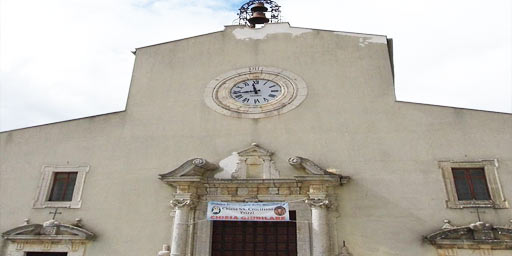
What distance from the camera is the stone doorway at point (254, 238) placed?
367 inches

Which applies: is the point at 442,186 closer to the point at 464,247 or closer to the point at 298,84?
the point at 464,247

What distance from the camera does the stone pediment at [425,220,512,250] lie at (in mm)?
8312

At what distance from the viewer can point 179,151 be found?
34.6 feet

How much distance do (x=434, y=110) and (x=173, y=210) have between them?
6.45 m

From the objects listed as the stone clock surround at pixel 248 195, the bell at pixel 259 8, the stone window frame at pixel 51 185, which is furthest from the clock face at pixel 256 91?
the stone window frame at pixel 51 185

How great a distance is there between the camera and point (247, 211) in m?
9.38

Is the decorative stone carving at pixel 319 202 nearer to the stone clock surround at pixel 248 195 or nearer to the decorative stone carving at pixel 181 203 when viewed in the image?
the stone clock surround at pixel 248 195

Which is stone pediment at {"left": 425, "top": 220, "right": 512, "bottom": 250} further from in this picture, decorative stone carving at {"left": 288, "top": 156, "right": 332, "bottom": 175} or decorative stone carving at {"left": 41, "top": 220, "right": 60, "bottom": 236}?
decorative stone carving at {"left": 41, "top": 220, "right": 60, "bottom": 236}

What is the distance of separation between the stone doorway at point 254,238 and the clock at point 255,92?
273 centimetres

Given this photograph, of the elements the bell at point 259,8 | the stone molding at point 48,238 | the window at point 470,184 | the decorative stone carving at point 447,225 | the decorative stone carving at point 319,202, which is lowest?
the stone molding at point 48,238

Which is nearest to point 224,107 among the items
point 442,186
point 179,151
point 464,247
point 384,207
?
point 179,151

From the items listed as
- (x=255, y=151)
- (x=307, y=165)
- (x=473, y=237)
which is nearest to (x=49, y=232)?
(x=255, y=151)

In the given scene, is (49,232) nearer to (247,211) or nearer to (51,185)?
(51,185)

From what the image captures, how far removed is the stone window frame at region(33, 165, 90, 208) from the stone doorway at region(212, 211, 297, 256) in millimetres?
3512
